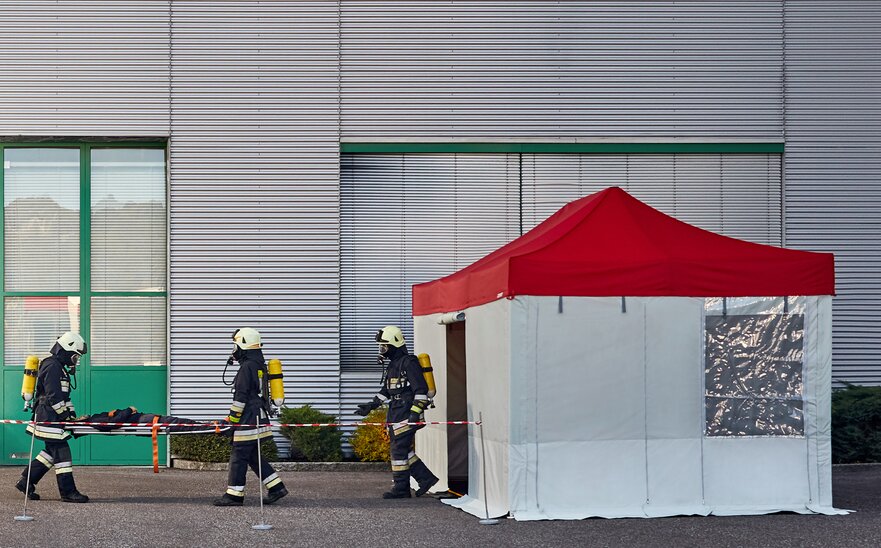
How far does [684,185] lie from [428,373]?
7.35 meters

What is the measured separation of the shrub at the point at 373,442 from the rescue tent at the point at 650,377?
17.2 ft

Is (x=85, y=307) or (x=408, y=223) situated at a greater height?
(x=408, y=223)

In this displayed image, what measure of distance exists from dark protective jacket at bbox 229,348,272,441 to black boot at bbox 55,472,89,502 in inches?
82.1

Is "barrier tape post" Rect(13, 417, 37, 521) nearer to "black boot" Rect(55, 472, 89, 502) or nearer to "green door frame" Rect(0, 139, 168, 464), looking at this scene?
"black boot" Rect(55, 472, 89, 502)

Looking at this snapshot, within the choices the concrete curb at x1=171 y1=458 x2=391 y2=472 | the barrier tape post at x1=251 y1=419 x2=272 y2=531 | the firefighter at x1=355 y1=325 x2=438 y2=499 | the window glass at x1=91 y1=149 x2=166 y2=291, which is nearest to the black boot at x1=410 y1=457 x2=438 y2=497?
the firefighter at x1=355 y1=325 x2=438 y2=499

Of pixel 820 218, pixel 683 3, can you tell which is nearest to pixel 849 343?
pixel 820 218

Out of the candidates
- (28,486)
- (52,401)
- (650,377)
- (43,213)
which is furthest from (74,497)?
(43,213)

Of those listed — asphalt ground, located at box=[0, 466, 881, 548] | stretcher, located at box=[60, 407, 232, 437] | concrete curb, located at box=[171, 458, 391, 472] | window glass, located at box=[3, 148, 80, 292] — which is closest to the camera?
asphalt ground, located at box=[0, 466, 881, 548]

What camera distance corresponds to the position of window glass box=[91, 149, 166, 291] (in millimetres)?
20172

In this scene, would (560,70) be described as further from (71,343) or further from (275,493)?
(71,343)

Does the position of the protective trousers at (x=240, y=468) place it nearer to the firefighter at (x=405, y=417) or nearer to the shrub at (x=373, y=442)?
the firefighter at (x=405, y=417)

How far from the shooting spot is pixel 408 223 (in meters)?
20.4

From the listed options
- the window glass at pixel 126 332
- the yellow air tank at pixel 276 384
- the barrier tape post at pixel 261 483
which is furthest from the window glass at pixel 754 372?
the window glass at pixel 126 332

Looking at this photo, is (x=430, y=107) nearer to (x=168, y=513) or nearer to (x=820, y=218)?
(x=820, y=218)
